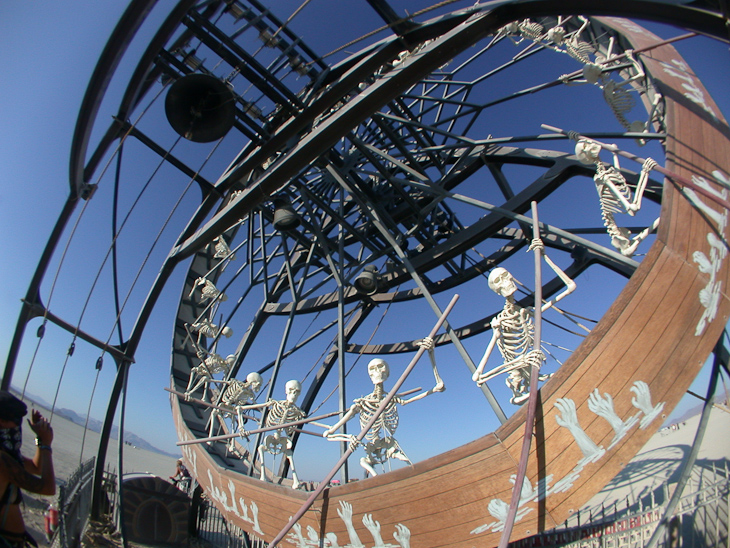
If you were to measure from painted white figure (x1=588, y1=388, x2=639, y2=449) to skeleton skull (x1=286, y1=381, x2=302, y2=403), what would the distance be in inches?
232

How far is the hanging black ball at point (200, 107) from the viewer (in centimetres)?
715

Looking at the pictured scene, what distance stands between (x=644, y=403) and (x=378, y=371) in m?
3.90

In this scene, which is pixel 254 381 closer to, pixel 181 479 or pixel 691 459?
pixel 691 459

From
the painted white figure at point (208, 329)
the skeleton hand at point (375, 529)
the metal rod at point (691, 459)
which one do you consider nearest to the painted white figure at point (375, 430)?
the skeleton hand at point (375, 529)

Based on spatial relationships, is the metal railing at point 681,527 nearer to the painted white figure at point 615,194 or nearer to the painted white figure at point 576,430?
the painted white figure at point 576,430

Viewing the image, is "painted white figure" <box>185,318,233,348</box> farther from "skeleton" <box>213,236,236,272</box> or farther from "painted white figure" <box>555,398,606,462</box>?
"painted white figure" <box>555,398,606,462</box>

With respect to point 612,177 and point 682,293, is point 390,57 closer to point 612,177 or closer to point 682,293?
point 612,177

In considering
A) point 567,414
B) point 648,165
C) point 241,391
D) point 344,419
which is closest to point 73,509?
point 241,391

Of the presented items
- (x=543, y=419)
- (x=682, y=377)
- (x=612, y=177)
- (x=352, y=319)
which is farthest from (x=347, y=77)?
(x=352, y=319)

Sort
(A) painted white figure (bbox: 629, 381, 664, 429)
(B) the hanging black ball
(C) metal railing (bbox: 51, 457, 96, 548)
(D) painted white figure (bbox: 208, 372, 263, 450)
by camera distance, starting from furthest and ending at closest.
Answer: (D) painted white figure (bbox: 208, 372, 263, 450) → (C) metal railing (bbox: 51, 457, 96, 548) → (B) the hanging black ball → (A) painted white figure (bbox: 629, 381, 664, 429)

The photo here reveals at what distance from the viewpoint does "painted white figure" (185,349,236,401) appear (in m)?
12.9

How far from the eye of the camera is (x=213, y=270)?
626 inches

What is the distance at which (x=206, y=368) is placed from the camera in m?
13.0

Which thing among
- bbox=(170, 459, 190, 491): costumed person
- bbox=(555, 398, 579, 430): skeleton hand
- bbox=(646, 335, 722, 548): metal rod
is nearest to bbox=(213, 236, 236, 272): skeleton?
bbox=(170, 459, 190, 491): costumed person
